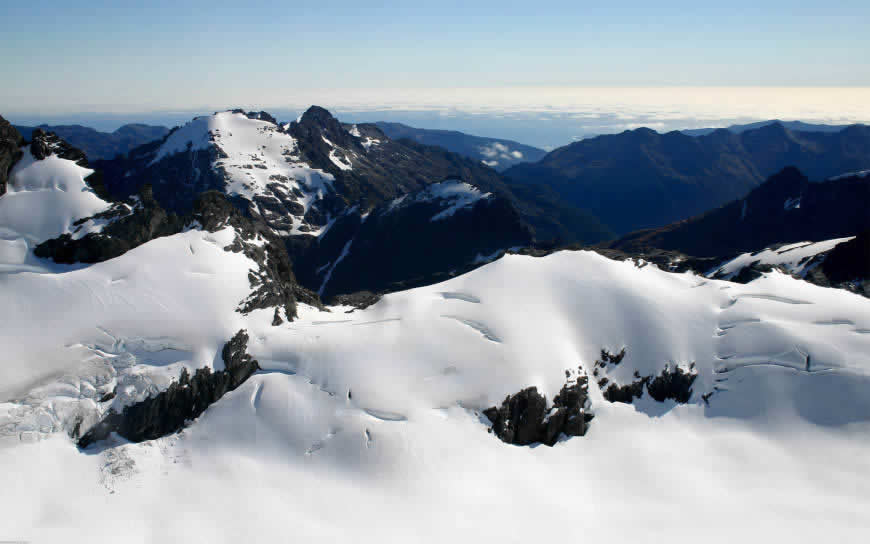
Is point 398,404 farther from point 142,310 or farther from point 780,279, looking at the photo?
point 780,279

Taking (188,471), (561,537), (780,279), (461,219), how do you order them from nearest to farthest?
(561,537)
(188,471)
(780,279)
(461,219)

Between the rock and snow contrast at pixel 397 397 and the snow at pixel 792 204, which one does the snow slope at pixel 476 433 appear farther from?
the snow at pixel 792 204

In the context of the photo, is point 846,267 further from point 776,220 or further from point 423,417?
point 776,220

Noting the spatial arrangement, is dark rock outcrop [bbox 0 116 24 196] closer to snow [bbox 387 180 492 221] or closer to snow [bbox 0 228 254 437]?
snow [bbox 0 228 254 437]

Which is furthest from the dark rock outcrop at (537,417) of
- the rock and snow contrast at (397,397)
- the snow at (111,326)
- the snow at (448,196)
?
the snow at (448,196)

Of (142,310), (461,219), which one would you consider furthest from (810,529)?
(461,219)
